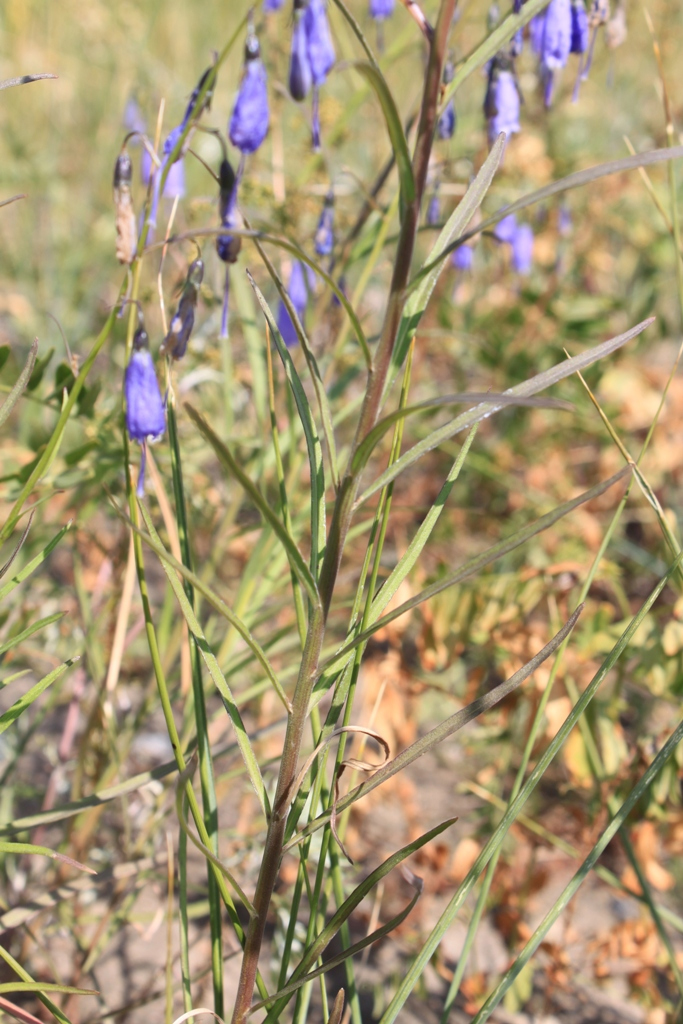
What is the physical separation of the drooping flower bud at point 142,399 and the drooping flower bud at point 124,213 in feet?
0.40

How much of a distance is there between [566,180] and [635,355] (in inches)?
91.0

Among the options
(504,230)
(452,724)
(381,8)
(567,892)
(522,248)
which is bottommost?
(567,892)

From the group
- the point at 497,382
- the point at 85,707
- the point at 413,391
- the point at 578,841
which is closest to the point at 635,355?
the point at 497,382

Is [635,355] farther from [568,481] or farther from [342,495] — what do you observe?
[342,495]

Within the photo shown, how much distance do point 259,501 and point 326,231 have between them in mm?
834

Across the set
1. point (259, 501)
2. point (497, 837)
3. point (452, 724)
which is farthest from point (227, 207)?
point (497, 837)

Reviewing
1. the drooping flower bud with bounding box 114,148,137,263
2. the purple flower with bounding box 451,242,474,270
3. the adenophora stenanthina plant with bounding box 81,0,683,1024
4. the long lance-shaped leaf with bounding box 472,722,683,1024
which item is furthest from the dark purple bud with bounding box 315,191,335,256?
the long lance-shaped leaf with bounding box 472,722,683,1024

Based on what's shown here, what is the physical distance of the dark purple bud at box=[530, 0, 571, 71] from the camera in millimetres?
936

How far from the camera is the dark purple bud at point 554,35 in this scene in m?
0.94

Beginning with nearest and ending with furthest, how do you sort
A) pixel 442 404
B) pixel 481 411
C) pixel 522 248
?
pixel 442 404, pixel 481 411, pixel 522 248

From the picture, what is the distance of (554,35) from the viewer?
0.94 m

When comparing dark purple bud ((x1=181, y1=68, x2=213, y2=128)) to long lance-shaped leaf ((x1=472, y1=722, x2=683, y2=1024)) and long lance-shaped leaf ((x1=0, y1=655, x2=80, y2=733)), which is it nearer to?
long lance-shaped leaf ((x1=0, y1=655, x2=80, y2=733))

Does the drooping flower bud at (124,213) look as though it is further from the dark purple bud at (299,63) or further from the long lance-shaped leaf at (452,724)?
the long lance-shaped leaf at (452,724)

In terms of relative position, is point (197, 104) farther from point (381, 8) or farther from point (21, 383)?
point (381, 8)
